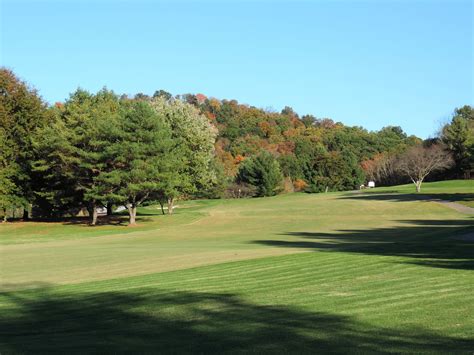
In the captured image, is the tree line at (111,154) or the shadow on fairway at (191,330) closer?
the shadow on fairway at (191,330)

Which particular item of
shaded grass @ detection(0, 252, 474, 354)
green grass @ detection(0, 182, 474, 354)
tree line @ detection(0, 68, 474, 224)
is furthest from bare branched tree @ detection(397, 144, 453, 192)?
shaded grass @ detection(0, 252, 474, 354)

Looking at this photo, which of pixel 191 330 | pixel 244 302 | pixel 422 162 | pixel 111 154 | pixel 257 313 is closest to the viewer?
pixel 191 330

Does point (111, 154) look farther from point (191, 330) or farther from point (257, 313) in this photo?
point (191, 330)

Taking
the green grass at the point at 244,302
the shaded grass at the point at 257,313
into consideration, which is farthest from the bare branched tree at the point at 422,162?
the shaded grass at the point at 257,313

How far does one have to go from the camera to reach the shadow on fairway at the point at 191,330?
7.89 m

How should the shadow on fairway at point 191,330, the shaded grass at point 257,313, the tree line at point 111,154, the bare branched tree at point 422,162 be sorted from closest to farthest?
the shadow on fairway at point 191,330 → the shaded grass at point 257,313 → the tree line at point 111,154 → the bare branched tree at point 422,162

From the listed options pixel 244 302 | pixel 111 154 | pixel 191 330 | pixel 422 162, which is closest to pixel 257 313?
pixel 244 302

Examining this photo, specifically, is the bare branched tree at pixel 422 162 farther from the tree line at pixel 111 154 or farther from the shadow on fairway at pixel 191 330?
the shadow on fairway at pixel 191 330

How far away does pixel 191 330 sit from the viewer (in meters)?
9.46

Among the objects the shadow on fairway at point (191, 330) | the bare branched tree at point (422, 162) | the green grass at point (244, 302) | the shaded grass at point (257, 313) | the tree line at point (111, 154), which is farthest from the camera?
the bare branched tree at point (422, 162)

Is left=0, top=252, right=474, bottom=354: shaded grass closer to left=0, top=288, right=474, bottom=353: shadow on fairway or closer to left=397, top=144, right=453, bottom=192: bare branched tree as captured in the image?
left=0, top=288, right=474, bottom=353: shadow on fairway

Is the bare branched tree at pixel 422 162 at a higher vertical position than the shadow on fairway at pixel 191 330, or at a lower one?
higher

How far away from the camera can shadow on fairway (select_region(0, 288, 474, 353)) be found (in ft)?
25.9

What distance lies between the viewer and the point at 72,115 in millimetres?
55156
